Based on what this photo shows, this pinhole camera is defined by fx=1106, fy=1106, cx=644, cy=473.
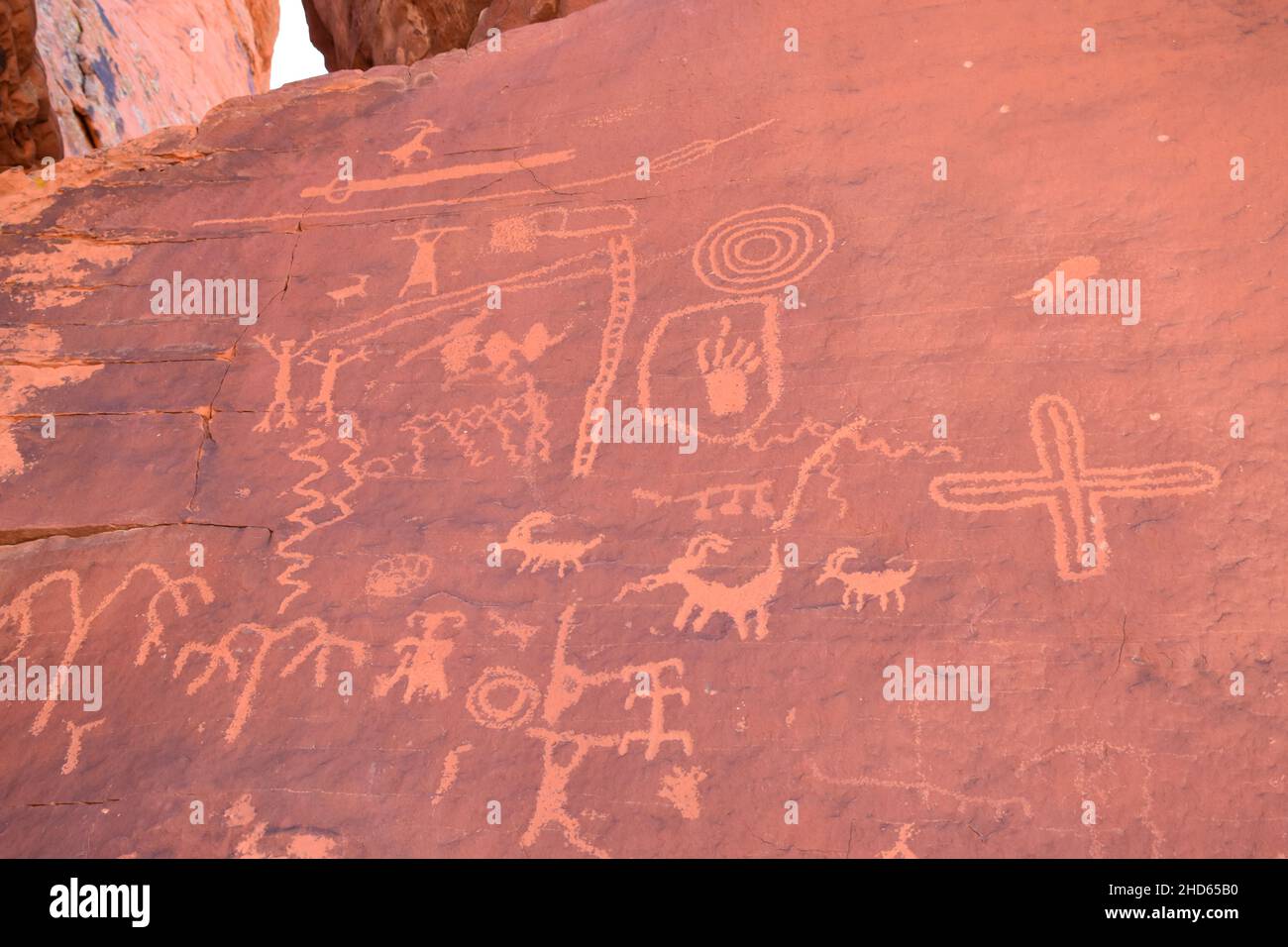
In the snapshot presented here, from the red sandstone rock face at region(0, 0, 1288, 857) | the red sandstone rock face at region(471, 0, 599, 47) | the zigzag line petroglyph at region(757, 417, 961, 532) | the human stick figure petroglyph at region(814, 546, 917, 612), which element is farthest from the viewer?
the red sandstone rock face at region(471, 0, 599, 47)

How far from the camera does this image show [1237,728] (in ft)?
7.13

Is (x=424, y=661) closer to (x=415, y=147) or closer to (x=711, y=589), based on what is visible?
(x=711, y=589)

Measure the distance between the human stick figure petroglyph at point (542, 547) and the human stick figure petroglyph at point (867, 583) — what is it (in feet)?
1.87

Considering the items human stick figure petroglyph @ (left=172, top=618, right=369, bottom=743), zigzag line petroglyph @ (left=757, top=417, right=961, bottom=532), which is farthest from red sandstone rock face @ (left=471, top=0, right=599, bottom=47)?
human stick figure petroglyph @ (left=172, top=618, right=369, bottom=743)

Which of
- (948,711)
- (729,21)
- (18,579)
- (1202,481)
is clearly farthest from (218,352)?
(1202,481)

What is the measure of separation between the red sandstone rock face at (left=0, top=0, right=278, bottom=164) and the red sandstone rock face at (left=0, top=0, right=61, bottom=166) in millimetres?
29

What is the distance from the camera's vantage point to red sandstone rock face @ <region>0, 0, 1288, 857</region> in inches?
90.3

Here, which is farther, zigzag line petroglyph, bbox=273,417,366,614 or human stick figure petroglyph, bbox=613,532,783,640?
zigzag line petroglyph, bbox=273,417,366,614

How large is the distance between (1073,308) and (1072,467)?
41 cm

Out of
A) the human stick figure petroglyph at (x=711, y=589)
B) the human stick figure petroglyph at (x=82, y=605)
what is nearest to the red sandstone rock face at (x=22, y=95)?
the human stick figure petroglyph at (x=82, y=605)

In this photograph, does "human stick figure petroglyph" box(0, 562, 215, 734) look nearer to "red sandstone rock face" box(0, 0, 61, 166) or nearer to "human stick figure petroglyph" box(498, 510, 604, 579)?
"human stick figure petroglyph" box(498, 510, 604, 579)

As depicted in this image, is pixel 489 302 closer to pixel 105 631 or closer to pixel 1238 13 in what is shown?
pixel 105 631

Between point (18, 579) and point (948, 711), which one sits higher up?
point (18, 579)

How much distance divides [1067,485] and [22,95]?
4.69m
